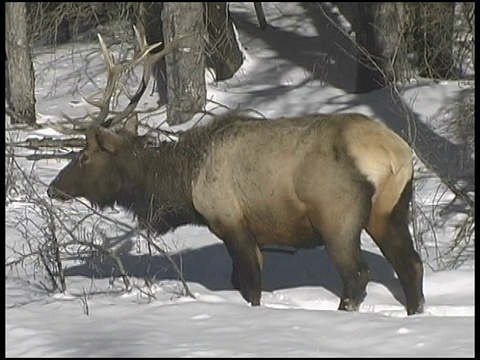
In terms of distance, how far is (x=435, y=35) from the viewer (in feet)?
45.4

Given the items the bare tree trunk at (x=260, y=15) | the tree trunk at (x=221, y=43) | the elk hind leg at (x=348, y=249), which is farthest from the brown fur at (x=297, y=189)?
the bare tree trunk at (x=260, y=15)

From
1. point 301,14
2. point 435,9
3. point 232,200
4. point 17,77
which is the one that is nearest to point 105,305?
point 232,200

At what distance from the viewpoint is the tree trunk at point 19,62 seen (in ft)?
50.5

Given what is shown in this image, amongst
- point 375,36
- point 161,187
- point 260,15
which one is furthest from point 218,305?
point 260,15

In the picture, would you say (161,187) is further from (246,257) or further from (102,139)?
(246,257)

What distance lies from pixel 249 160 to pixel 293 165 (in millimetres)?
364

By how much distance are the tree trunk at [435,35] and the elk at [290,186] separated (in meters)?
4.27

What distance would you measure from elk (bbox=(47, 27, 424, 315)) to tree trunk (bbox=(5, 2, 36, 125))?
7.09 m

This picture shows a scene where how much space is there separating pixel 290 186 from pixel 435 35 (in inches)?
264

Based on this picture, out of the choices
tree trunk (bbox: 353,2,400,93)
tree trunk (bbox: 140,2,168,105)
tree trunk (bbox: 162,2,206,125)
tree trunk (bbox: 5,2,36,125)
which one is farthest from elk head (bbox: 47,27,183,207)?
tree trunk (bbox: 140,2,168,105)

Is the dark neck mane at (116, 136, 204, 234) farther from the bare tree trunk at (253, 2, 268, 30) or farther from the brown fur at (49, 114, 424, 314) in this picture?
the bare tree trunk at (253, 2, 268, 30)

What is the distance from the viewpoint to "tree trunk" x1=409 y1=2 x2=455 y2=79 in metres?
12.6

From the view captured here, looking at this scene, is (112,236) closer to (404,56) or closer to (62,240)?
(62,240)

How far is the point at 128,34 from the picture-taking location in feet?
59.0
